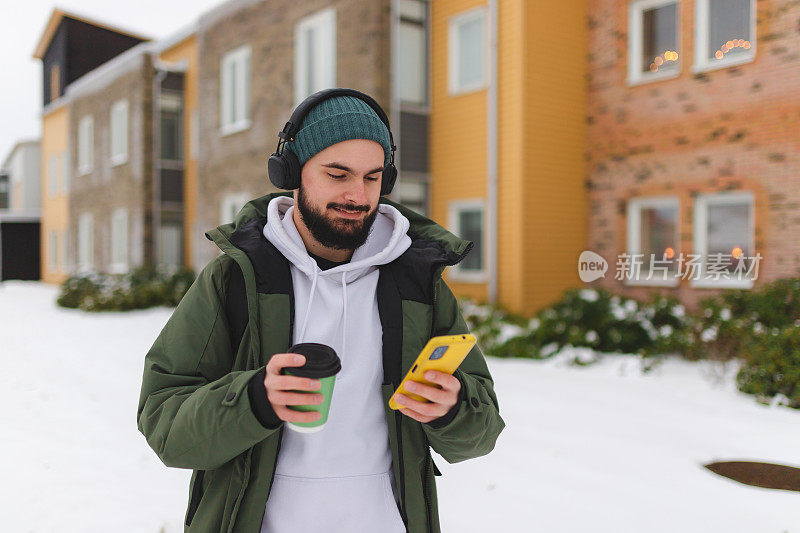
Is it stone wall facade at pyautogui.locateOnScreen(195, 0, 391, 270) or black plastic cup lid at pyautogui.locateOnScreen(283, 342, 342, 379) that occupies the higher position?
stone wall facade at pyautogui.locateOnScreen(195, 0, 391, 270)

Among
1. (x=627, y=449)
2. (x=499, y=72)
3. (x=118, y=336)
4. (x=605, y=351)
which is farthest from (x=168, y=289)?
(x=627, y=449)

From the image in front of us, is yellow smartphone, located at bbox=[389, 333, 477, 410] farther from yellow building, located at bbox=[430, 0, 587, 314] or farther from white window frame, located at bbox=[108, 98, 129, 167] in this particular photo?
white window frame, located at bbox=[108, 98, 129, 167]

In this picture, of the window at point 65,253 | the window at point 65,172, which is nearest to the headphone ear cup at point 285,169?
the window at point 65,253

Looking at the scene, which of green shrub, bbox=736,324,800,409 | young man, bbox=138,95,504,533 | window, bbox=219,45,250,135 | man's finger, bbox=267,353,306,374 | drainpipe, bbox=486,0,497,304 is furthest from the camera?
window, bbox=219,45,250,135

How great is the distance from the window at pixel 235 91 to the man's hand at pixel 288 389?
1410 centimetres

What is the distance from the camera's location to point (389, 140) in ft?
6.18

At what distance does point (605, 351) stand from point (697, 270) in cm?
227

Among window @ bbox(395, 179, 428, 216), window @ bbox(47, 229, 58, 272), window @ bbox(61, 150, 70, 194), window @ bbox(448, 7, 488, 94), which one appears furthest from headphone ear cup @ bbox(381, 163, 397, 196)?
window @ bbox(47, 229, 58, 272)

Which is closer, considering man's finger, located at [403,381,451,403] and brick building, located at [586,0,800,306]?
man's finger, located at [403,381,451,403]

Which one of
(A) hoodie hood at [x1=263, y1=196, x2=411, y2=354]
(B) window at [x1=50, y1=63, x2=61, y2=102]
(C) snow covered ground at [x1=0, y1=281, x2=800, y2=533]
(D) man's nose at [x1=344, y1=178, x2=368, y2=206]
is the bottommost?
(C) snow covered ground at [x1=0, y1=281, x2=800, y2=533]

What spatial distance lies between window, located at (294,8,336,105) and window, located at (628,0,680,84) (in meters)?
5.40

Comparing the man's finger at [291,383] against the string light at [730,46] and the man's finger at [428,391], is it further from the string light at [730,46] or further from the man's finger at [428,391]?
the string light at [730,46]

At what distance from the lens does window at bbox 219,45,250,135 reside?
15012mm

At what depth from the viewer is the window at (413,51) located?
40.2ft
